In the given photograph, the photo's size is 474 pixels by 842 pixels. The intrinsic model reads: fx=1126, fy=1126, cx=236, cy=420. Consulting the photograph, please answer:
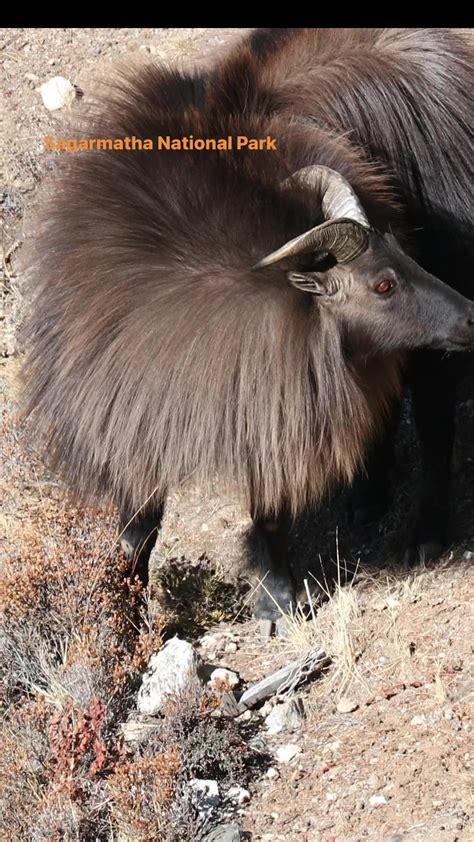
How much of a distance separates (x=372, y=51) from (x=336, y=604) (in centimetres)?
288

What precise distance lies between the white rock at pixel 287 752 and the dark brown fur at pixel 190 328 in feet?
3.53

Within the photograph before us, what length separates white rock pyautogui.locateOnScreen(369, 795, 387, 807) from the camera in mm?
4359

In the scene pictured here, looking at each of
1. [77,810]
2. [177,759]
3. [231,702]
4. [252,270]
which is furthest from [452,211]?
[77,810]

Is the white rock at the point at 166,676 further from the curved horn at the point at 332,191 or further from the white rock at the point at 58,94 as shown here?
the white rock at the point at 58,94

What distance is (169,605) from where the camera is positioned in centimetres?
661

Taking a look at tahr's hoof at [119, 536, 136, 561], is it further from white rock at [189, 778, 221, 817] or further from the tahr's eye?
the tahr's eye

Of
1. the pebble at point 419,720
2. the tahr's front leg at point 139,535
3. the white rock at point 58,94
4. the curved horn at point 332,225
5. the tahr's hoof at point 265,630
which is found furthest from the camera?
the white rock at point 58,94

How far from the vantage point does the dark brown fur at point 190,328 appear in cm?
480

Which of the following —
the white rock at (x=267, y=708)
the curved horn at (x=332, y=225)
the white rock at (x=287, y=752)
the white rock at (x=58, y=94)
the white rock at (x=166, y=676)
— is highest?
the white rock at (x=58, y=94)

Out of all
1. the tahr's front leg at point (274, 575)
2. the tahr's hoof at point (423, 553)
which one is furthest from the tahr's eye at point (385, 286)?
the tahr's hoof at point (423, 553)

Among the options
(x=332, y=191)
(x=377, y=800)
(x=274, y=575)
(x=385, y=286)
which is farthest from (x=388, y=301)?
(x=377, y=800)

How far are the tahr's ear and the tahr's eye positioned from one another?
0.89 feet

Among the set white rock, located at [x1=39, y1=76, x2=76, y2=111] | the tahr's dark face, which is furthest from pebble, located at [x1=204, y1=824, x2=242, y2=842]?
white rock, located at [x1=39, y1=76, x2=76, y2=111]

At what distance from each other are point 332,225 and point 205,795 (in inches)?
94.6
